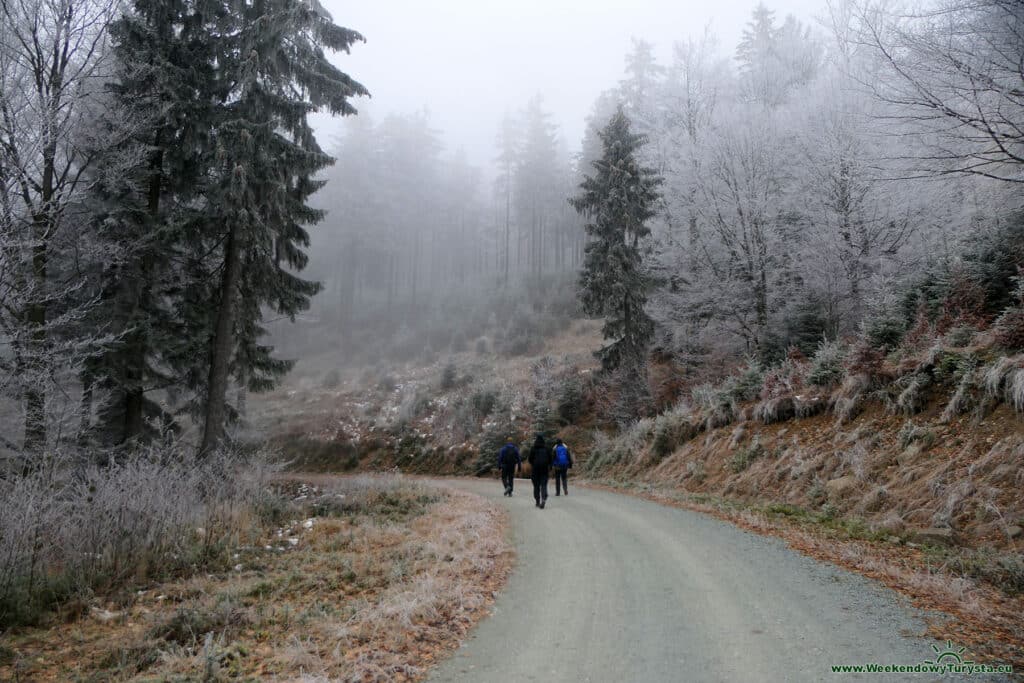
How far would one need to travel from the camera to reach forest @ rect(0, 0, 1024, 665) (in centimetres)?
775

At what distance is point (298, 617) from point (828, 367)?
40.7 feet

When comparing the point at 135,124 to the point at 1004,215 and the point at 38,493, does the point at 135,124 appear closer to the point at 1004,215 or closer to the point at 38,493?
the point at 38,493

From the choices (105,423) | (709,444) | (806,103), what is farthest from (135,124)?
(806,103)

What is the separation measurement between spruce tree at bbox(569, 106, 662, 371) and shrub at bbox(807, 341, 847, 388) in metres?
8.41

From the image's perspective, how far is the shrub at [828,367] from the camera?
496 inches

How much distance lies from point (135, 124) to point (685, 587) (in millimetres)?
14672

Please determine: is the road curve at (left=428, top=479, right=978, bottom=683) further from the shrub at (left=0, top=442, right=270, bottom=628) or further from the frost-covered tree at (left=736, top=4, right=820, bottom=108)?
the frost-covered tree at (left=736, top=4, right=820, bottom=108)

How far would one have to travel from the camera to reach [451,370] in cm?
3066

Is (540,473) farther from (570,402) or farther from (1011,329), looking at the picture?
(570,402)

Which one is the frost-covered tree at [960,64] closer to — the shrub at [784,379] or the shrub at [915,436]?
the shrub at [915,436]

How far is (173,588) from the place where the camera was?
7.11 metres

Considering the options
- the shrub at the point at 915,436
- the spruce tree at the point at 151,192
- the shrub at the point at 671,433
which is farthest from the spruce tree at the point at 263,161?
the shrub at the point at 915,436

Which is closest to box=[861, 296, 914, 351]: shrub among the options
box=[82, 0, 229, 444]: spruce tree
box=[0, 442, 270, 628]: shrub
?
box=[0, 442, 270, 628]: shrub

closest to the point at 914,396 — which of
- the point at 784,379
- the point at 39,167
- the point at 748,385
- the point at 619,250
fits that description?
the point at 784,379
